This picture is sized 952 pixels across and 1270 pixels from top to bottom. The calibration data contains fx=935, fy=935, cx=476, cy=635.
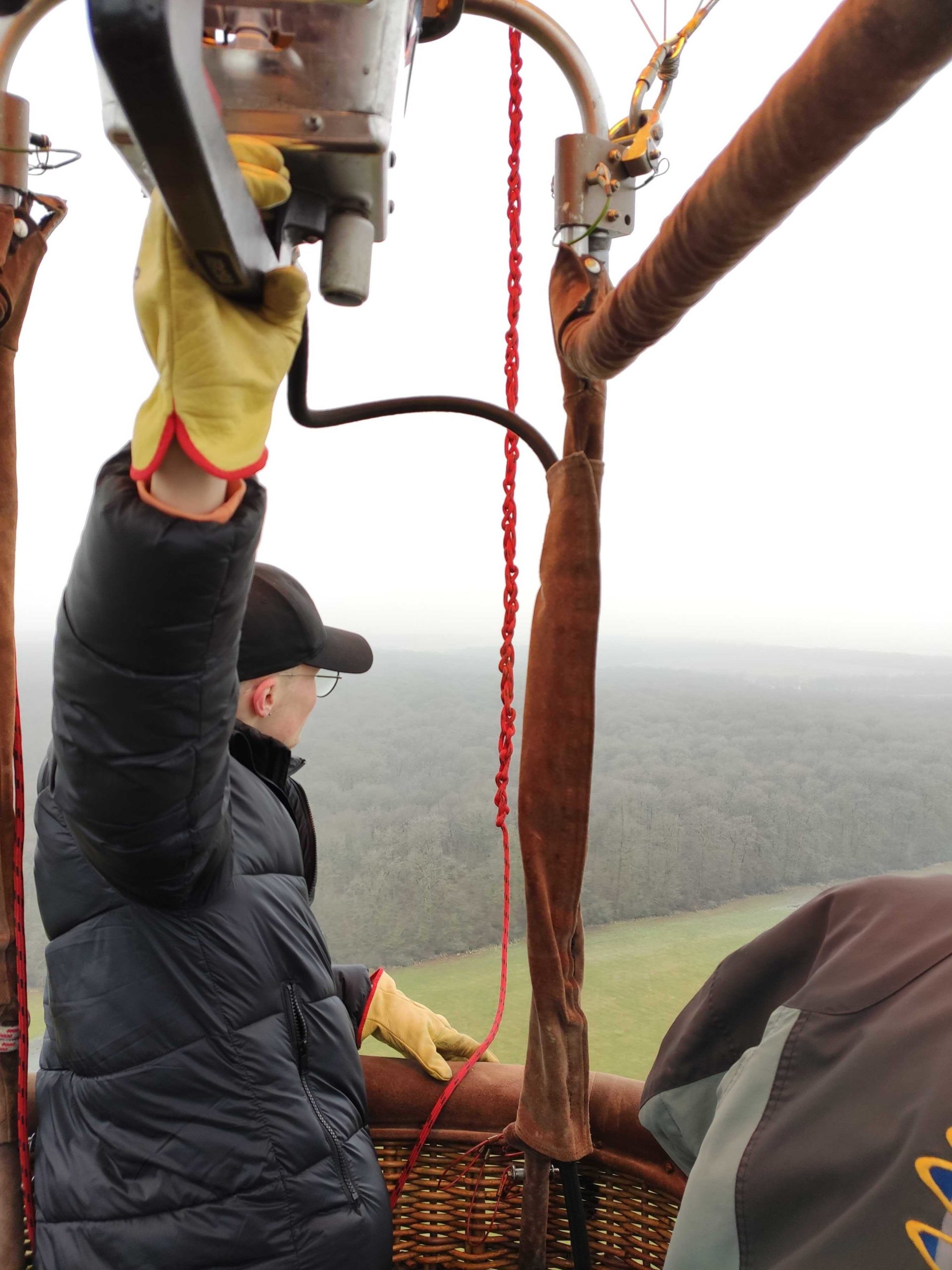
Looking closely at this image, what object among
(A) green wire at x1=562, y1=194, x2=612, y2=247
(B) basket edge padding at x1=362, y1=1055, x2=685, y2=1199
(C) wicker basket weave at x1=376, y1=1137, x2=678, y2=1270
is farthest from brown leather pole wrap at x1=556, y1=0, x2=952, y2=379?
(C) wicker basket weave at x1=376, y1=1137, x2=678, y2=1270

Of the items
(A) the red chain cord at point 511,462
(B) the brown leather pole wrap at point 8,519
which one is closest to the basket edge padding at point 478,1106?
(A) the red chain cord at point 511,462

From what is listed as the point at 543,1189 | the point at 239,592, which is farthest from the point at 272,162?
the point at 543,1189

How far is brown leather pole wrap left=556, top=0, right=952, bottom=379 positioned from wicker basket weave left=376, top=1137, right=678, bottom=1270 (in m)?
0.95

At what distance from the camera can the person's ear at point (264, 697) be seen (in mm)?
A: 932

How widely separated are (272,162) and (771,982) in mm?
521

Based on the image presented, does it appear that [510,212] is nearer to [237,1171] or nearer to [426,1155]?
[237,1171]

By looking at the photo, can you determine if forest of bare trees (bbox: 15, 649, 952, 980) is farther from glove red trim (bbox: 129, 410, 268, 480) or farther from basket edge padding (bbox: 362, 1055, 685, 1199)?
glove red trim (bbox: 129, 410, 268, 480)

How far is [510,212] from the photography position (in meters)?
0.93

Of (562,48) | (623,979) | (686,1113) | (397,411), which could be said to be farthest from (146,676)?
(623,979)

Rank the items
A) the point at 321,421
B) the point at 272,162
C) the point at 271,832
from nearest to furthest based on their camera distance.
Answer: the point at 272,162 → the point at 321,421 → the point at 271,832

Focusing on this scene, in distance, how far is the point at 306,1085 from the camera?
32.2 inches

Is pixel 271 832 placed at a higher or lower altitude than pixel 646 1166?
higher

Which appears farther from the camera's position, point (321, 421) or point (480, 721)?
point (480, 721)

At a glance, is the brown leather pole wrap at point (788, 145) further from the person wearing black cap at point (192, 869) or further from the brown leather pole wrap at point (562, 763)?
the brown leather pole wrap at point (562, 763)
